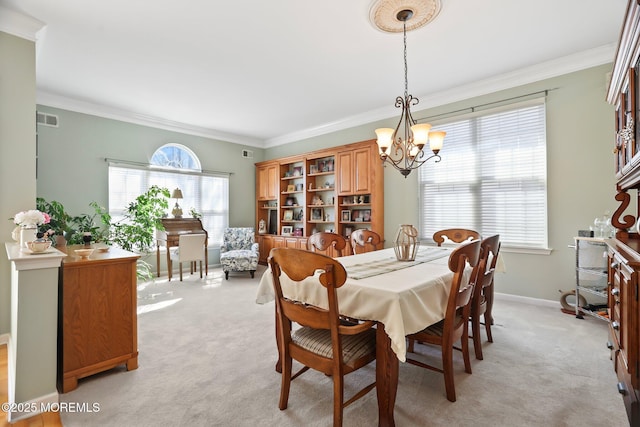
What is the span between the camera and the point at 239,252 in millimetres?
5359

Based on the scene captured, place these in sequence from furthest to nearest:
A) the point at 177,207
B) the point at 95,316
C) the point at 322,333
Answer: the point at 177,207 → the point at 95,316 → the point at 322,333

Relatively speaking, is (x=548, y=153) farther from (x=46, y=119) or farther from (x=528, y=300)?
(x=46, y=119)

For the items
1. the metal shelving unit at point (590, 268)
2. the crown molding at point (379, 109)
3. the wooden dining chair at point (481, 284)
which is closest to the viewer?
the wooden dining chair at point (481, 284)

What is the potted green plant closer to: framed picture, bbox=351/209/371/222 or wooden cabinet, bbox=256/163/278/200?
wooden cabinet, bbox=256/163/278/200

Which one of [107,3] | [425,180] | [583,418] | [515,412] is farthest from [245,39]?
[583,418]

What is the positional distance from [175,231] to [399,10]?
4796 millimetres

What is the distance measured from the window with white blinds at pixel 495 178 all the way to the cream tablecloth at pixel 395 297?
235 cm

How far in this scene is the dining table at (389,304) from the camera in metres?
1.43

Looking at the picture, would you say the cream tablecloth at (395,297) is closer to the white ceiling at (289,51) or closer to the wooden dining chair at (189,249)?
the white ceiling at (289,51)

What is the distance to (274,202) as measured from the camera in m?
6.81

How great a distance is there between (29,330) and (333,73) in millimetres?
3540

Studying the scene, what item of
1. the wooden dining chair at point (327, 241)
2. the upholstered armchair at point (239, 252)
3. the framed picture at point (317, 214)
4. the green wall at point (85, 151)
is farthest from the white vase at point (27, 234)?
the framed picture at point (317, 214)

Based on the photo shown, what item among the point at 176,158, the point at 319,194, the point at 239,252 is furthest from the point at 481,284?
the point at 176,158

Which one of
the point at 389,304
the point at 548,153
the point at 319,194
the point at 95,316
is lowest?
the point at 95,316
